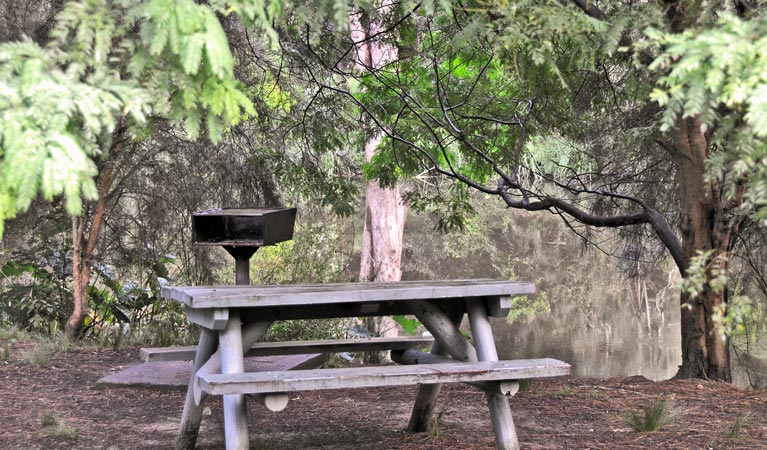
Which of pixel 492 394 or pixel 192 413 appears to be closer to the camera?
pixel 492 394

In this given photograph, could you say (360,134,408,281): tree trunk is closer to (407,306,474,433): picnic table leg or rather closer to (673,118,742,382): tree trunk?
(673,118,742,382): tree trunk

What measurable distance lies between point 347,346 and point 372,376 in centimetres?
139

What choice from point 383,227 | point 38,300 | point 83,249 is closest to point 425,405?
point 83,249

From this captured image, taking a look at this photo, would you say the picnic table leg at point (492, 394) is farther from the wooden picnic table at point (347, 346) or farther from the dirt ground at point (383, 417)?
the dirt ground at point (383, 417)

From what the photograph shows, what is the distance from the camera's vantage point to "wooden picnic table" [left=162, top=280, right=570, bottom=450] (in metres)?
3.71

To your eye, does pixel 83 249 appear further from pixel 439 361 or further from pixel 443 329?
pixel 443 329

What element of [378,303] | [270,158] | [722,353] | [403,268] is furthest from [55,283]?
[403,268]

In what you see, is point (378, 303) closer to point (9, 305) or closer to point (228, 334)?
point (228, 334)

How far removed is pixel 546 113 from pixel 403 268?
58.3ft

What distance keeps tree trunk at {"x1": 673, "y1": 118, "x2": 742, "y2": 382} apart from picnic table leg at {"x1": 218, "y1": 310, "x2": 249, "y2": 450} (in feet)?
13.3

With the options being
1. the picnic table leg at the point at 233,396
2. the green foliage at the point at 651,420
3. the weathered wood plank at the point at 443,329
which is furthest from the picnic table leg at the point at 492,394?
the picnic table leg at the point at 233,396

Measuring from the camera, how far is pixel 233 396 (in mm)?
3975

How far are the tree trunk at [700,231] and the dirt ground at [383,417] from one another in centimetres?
43

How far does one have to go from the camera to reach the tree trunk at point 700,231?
6738 mm
